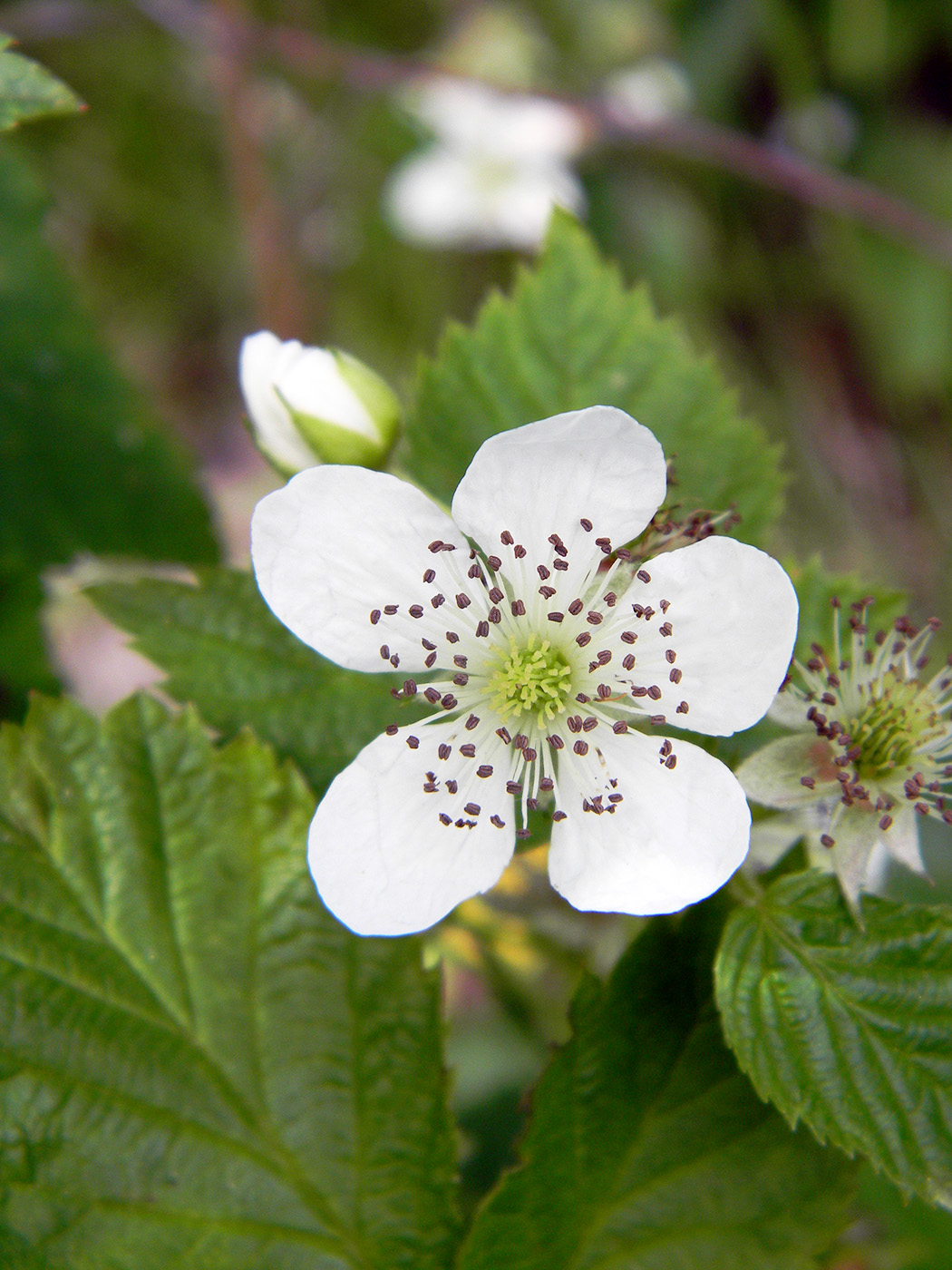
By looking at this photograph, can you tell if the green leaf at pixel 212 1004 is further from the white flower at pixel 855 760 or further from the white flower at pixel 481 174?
the white flower at pixel 481 174

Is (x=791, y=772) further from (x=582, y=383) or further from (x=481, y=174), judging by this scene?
(x=481, y=174)

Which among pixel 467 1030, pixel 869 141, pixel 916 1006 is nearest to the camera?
pixel 916 1006

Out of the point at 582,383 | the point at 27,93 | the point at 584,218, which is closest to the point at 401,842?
the point at 582,383

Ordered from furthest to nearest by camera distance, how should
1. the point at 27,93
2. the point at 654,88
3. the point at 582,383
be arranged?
1. the point at 654,88
2. the point at 582,383
3. the point at 27,93

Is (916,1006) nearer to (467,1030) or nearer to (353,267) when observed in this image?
(467,1030)

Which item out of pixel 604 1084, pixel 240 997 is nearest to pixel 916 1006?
pixel 604 1084

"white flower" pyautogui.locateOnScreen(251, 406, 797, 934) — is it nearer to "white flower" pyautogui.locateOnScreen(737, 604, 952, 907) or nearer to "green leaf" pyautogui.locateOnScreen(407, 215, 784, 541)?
"white flower" pyautogui.locateOnScreen(737, 604, 952, 907)
